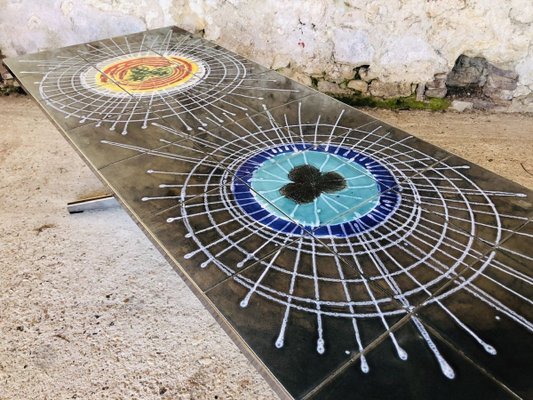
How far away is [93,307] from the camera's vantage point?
5.52 ft

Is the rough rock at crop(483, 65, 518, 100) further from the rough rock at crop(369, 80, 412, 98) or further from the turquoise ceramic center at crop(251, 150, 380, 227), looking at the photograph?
the turquoise ceramic center at crop(251, 150, 380, 227)

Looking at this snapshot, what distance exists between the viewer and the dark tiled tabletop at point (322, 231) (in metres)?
0.76

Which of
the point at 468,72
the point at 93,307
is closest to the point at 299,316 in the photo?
the point at 93,307

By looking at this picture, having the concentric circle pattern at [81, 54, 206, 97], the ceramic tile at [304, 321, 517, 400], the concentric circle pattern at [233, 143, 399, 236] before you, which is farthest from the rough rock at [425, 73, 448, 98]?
the ceramic tile at [304, 321, 517, 400]

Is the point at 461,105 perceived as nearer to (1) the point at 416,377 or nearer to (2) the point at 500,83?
(2) the point at 500,83

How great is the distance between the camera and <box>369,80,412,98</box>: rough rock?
287cm

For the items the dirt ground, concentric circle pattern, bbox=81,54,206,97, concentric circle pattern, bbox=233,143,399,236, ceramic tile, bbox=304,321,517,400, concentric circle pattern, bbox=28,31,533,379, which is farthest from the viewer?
concentric circle pattern, bbox=81,54,206,97

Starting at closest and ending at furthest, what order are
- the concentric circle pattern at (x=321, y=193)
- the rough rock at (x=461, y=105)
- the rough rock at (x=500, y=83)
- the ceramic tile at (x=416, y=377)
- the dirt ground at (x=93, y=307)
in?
the ceramic tile at (x=416, y=377), the concentric circle pattern at (x=321, y=193), the dirt ground at (x=93, y=307), the rough rock at (x=500, y=83), the rough rock at (x=461, y=105)

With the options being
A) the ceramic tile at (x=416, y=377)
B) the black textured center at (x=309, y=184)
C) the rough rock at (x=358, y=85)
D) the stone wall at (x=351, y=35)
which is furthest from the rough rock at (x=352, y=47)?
the ceramic tile at (x=416, y=377)

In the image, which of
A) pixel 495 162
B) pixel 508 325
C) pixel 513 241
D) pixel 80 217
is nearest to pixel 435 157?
pixel 513 241

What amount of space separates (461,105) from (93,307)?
7.92 feet

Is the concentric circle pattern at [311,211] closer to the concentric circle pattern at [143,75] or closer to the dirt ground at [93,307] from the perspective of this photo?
the concentric circle pattern at [143,75]

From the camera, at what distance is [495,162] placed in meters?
2.39

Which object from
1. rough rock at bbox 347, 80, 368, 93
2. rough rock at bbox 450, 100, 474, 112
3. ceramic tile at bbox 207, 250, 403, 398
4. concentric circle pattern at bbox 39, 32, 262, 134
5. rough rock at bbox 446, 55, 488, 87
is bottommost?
rough rock at bbox 450, 100, 474, 112
